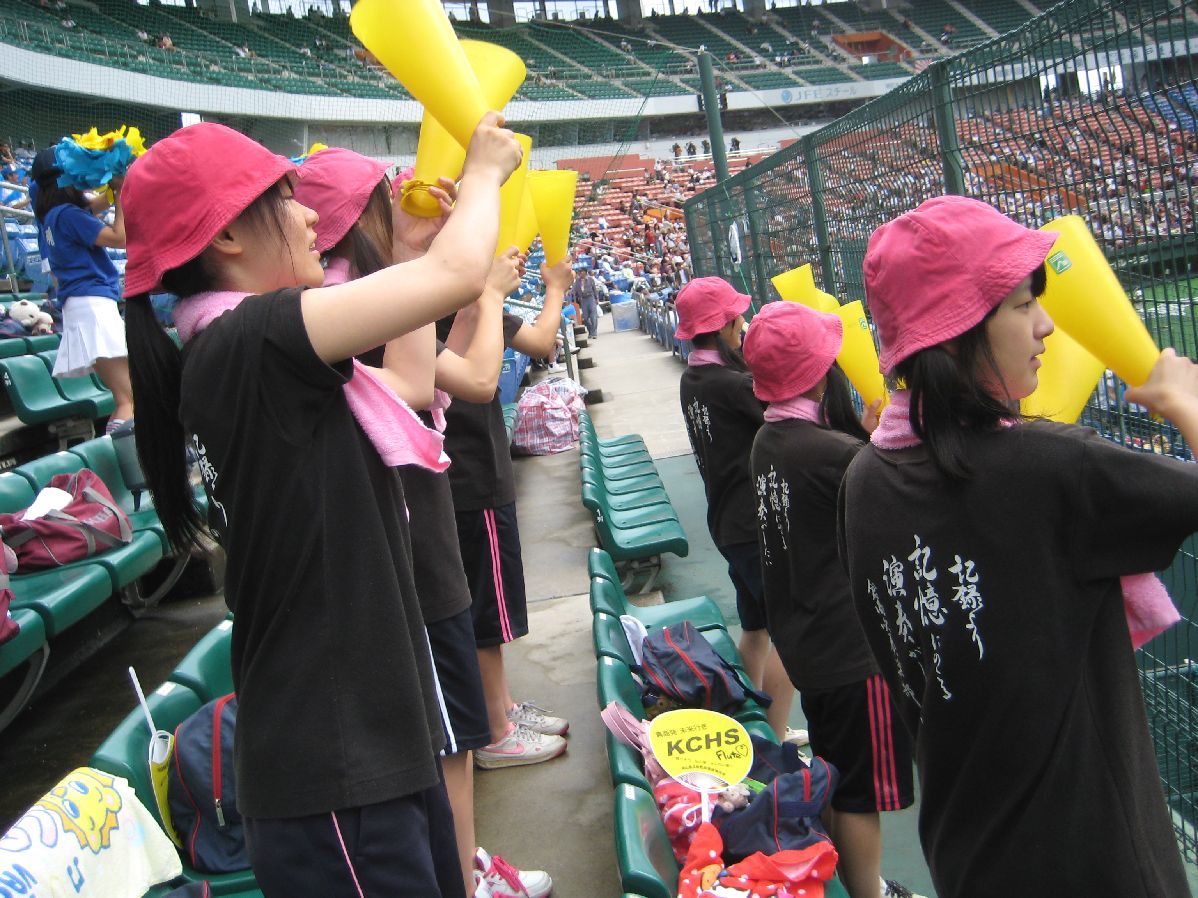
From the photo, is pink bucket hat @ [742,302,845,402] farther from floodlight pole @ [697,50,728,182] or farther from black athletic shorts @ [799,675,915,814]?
floodlight pole @ [697,50,728,182]

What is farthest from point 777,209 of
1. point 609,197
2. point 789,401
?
point 609,197

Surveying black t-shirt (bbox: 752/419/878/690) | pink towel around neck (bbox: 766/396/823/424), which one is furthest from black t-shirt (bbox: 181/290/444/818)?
pink towel around neck (bbox: 766/396/823/424)

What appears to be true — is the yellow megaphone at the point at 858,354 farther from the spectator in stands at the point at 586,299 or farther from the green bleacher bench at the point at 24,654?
the spectator in stands at the point at 586,299

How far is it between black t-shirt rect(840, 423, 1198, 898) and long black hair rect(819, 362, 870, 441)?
1234mm

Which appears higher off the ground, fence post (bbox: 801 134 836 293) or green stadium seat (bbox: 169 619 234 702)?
fence post (bbox: 801 134 836 293)

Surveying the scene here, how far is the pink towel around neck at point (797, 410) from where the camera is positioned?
2641 mm

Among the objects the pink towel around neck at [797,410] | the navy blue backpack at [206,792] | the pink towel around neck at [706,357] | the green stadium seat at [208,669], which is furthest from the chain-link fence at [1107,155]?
the green stadium seat at [208,669]

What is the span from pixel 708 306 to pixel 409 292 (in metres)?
2.60

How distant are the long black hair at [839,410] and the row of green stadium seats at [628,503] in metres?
2.23

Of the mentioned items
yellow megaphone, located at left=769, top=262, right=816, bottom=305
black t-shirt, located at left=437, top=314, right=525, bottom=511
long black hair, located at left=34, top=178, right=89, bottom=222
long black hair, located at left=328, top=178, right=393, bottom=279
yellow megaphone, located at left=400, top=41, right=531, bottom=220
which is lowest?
black t-shirt, located at left=437, top=314, right=525, bottom=511

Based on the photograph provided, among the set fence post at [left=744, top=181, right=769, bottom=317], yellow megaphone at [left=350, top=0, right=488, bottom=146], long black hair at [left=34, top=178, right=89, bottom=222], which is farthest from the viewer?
fence post at [left=744, top=181, right=769, bottom=317]

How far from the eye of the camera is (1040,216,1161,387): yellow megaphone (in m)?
1.49

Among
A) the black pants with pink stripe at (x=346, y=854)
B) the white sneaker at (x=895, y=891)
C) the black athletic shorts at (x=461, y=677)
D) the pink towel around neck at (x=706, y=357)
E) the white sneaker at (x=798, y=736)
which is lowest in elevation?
Result: the white sneaker at (x=798, y=736)

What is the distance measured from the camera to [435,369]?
1819 mm
